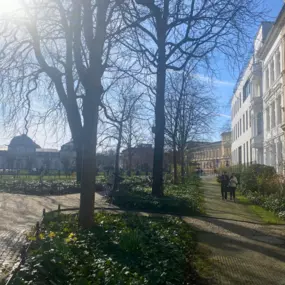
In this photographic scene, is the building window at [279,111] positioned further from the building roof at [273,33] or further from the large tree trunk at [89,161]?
the large tree trunk at [89,161]

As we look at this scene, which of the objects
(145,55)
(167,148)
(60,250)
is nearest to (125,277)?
(60,250)

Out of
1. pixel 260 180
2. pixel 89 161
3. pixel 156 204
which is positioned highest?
pixel 89 161

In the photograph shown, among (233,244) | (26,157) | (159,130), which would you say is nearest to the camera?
(233,244)

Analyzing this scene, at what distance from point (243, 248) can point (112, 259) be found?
4.03m

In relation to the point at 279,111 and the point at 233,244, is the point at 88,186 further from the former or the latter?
the point at 279,111

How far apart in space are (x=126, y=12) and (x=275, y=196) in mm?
11334

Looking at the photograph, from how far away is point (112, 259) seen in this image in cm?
702

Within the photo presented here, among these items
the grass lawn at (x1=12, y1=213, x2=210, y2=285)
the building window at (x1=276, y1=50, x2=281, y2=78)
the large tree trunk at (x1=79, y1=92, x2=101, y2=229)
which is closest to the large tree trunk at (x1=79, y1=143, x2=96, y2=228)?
the large tree trunk at (x1=79, y1=92, x2=101, y2=229)

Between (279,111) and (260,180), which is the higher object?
(279,111)

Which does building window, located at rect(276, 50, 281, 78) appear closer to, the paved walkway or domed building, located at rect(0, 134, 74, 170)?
the paved walkway

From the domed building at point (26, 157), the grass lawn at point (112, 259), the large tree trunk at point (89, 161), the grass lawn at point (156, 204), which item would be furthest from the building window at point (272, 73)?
the domed building at point (26, 157)

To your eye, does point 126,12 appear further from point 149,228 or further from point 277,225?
point 277,225

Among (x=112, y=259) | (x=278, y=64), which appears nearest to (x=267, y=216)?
(x=112, y=259)

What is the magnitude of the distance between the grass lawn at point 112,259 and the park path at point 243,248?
0.51 m
